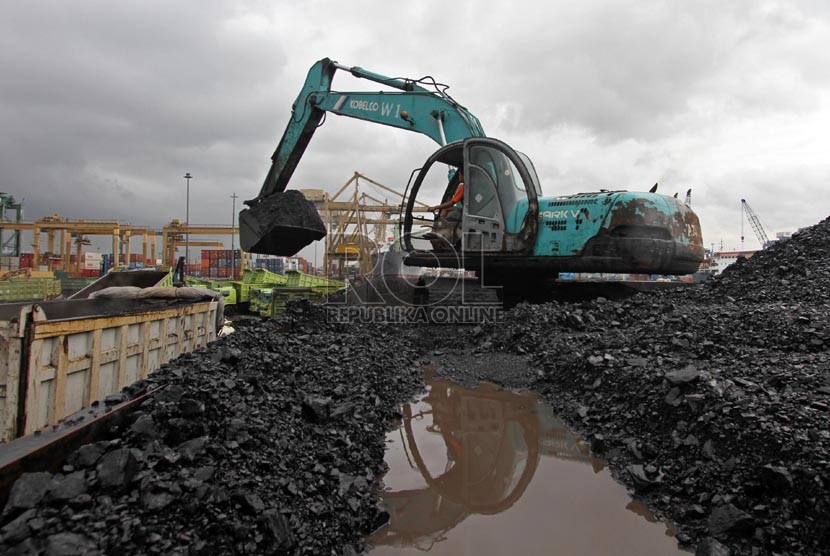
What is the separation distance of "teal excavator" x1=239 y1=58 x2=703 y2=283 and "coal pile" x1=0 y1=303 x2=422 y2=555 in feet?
14.5

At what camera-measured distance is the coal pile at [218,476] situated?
196cm

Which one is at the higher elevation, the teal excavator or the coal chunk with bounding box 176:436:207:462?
the teal excavator

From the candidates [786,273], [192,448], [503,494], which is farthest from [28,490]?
[786,273]

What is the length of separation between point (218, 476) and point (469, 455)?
86.7 inches

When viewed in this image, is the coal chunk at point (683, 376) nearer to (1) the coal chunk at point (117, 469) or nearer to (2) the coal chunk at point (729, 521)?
(2) the coal chunk at point (729, 521)

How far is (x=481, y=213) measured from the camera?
8.77m

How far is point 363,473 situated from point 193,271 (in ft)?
170

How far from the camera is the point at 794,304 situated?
635cm

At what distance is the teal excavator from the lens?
785 cm

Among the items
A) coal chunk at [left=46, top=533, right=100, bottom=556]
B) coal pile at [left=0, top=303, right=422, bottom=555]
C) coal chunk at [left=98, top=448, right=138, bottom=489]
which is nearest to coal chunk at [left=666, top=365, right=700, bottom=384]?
coal pile at [left=0, top=303, right=422, bottom=555]

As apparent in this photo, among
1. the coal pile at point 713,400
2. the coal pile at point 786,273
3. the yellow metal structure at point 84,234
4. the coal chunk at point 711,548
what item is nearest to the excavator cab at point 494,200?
the coal pile at point 713,400

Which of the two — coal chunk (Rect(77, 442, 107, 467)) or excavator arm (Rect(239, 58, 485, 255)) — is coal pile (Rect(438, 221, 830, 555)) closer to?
coal chunk (Rect(77, 442, 107, 467))

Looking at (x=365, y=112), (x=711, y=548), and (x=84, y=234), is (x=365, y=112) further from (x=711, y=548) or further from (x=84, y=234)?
(x=84, y=234)

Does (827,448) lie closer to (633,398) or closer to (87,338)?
(633,398)
